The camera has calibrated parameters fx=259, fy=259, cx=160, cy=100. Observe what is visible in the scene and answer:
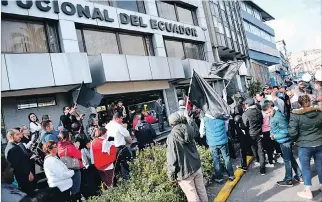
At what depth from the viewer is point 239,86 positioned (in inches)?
1101

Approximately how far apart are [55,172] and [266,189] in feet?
13.4

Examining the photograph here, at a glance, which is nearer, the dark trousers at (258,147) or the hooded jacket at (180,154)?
the hooded jacket at (180,154)

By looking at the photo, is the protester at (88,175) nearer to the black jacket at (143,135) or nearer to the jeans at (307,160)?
the black jacket at (143,135)

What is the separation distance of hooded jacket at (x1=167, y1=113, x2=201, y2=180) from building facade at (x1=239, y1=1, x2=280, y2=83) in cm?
3190

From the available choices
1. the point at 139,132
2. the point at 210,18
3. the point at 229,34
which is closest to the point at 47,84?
the point at 139,132

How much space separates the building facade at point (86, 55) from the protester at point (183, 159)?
22.9 ft

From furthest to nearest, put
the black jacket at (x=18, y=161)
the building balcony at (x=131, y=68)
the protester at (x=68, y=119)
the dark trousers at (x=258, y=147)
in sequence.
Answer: the building balcony at (x=131, y=68) → the protester at (x=68, y=119) → the dark trousers at (x=258, y=147) → the black jacket at (x=18, y=161)

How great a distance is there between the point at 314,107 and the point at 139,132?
4.73 meters

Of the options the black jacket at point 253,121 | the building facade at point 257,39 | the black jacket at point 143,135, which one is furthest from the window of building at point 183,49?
the building facade at point 257,39

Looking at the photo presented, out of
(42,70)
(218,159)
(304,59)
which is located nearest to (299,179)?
(218,159)

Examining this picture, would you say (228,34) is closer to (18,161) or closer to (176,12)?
(176,12)

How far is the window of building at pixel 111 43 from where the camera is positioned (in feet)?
41.3

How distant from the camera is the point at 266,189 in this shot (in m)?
5.26

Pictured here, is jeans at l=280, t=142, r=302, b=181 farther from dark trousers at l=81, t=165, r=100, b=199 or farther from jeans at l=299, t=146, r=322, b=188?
dark trousers at l=81, t=165, r=100, b=199
